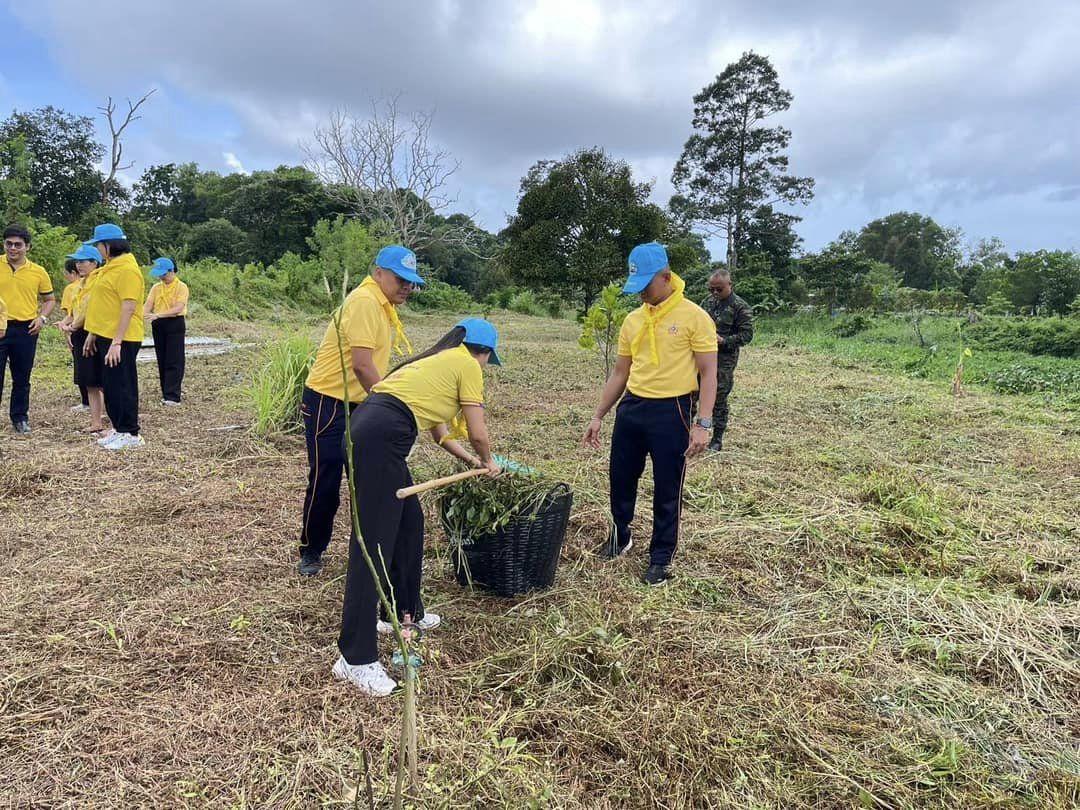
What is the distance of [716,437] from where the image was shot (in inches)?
203

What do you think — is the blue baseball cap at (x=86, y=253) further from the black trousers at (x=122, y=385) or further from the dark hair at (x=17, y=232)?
the black trousers at (x=122, y=385)

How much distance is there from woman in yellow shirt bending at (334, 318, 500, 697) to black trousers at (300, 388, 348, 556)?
0.57 meters

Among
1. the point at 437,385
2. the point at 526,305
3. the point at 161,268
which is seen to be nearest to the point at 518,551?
the point at 437,385

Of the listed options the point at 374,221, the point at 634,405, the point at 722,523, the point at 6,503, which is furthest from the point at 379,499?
the point at 374,221

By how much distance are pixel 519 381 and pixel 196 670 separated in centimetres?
640

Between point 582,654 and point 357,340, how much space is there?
4.71ft

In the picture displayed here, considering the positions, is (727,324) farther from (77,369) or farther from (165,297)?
(77,369)

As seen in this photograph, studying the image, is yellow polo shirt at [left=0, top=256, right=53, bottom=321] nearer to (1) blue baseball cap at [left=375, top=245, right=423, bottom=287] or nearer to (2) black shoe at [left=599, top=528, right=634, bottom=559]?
(1) blue baseball cap at [left=375, top=245, right=423, bottom=287]

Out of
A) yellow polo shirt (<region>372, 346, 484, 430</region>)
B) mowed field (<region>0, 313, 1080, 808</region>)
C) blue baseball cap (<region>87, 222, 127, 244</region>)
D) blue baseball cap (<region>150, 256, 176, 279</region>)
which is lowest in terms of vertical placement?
mowed field (<region>0, 313, 1080, 808</region>)

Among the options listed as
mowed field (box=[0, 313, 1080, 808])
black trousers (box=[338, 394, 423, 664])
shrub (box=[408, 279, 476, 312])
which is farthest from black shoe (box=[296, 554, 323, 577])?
shrub (box=[408, 279, 476, 312])

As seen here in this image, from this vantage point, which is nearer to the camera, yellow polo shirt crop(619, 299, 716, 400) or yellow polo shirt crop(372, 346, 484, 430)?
yellow polo shirt crop(372, 346, 484, 430)

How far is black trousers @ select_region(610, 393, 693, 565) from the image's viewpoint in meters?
2.81

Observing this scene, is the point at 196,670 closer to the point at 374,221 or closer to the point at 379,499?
the point at 379,499

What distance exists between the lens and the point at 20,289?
461cm
